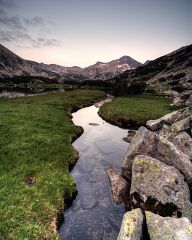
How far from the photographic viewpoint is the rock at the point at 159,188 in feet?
53.9

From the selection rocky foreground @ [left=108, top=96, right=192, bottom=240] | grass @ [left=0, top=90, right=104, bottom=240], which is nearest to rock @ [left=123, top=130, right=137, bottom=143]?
grass @ [left=0, top=90, right=104, bottom=240]

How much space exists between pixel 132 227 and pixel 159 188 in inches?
171

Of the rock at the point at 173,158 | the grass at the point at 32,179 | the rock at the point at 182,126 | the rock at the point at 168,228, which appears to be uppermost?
the rock at the point at 182,126

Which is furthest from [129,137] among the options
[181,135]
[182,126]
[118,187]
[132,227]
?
[132,227]

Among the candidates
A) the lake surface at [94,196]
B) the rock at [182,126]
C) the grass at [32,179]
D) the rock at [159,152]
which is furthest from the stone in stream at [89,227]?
the rock at [182,126]

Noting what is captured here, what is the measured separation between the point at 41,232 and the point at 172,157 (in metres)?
11.2

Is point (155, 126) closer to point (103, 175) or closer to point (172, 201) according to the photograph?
point (103, 175)

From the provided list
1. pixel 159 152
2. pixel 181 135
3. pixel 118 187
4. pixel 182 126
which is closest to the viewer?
pixel 159 152

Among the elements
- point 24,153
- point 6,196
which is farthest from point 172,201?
point 24,153

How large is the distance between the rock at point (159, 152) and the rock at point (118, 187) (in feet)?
2.21

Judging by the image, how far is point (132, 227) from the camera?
13641 millimetres

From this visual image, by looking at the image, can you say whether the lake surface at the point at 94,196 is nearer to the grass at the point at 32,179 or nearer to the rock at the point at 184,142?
the grass at the point at 32,179

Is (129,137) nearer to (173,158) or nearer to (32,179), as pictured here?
(173,158)

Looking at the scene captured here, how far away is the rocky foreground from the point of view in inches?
521
